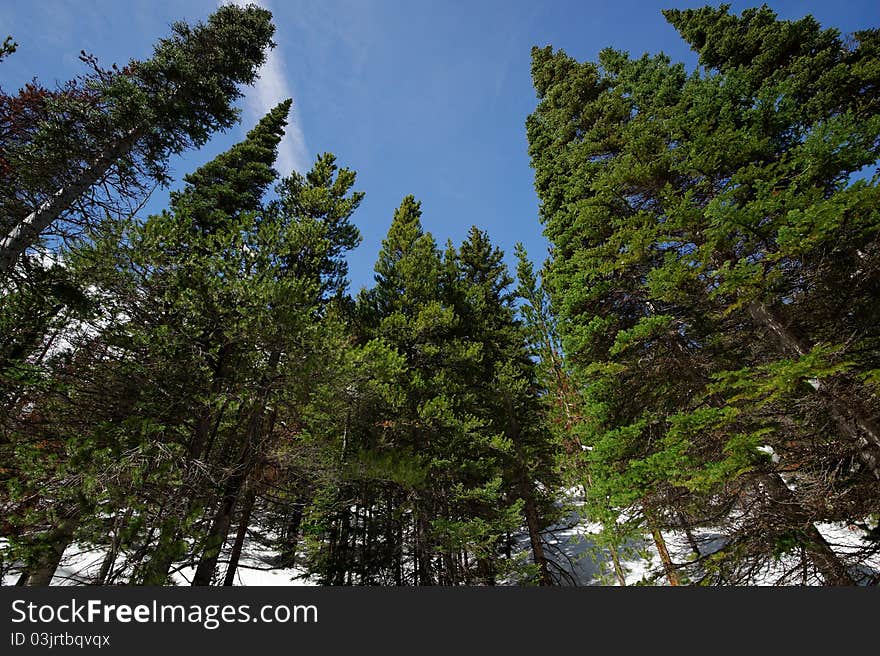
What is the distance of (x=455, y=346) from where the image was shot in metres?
10.9

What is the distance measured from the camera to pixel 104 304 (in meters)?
6.34

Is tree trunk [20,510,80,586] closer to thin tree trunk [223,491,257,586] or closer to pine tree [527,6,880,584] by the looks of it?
thin tree trunk [223,491,257,586]

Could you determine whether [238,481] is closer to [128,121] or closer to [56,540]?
[56,540]

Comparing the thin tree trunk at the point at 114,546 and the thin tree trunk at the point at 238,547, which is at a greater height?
the thin tree trunk at the point at 238,547

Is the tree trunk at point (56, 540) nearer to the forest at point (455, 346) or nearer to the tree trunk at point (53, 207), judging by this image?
the forest at point (455, 346)

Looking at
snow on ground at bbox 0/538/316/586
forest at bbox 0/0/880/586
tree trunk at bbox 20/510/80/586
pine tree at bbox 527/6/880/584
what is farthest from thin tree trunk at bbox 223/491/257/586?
pine tree at bbox 527/6/880/584

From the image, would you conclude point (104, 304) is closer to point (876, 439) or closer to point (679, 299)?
point (679, 299)

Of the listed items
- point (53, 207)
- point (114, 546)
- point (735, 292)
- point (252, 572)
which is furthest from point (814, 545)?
point (252, 572)

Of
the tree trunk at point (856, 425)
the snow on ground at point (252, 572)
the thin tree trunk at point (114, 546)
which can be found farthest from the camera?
the snow on ground at point (252, 572)

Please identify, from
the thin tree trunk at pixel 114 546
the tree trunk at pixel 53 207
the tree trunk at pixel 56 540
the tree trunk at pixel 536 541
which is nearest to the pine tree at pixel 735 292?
the tree trunk at pixel 536 541

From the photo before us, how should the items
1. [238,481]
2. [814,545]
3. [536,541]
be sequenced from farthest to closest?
[536,541], [238,481], [814,545]

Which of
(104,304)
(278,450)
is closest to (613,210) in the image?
(278,450)

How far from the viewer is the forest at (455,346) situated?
504cm

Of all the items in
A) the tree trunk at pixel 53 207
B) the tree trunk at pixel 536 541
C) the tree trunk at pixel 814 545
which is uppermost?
the tree trunk at pixel 53 207
